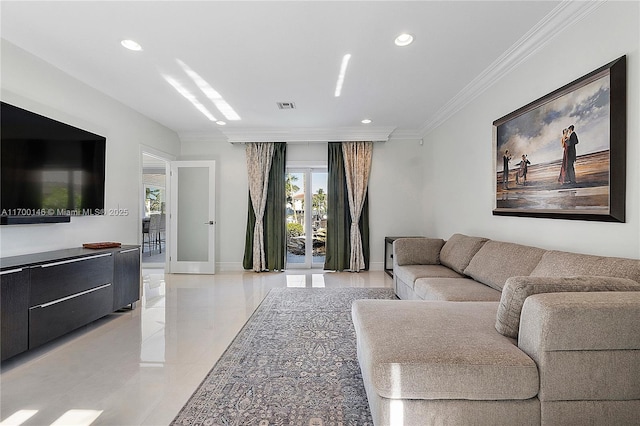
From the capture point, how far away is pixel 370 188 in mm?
5859

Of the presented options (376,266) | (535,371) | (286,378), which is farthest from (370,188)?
(535,371)

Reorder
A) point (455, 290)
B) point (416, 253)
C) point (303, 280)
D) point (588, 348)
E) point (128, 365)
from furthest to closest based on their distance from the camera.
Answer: point (303, 280) < point (416, 253) < point (455, 290) < point (128, 365) < point (588, 348)

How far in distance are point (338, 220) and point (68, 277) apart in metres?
3.98

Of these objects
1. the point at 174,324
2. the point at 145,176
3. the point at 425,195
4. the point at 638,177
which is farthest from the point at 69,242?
the point at 145,176

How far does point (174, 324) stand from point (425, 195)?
4432mm

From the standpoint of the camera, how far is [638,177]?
6.10 ft

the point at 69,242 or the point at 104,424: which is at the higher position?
the point at 69,242

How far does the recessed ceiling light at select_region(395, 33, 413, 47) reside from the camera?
8.64ft

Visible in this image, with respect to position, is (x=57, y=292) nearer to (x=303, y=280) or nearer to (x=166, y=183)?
(x=303, y=280)

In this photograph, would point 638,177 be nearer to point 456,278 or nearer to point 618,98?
point 618,98

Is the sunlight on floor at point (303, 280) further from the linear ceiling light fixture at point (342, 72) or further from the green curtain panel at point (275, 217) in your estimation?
the linear ceiling light fixture at point (342, 72)

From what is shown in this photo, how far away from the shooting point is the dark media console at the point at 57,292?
225 centimetres

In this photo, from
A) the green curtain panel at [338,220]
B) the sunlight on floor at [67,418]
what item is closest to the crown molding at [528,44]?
the green curtain panel at [338,220]

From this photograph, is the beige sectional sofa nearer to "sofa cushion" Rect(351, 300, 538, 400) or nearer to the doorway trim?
"sofa cushion" Rect(351, 300, 538, 400)
